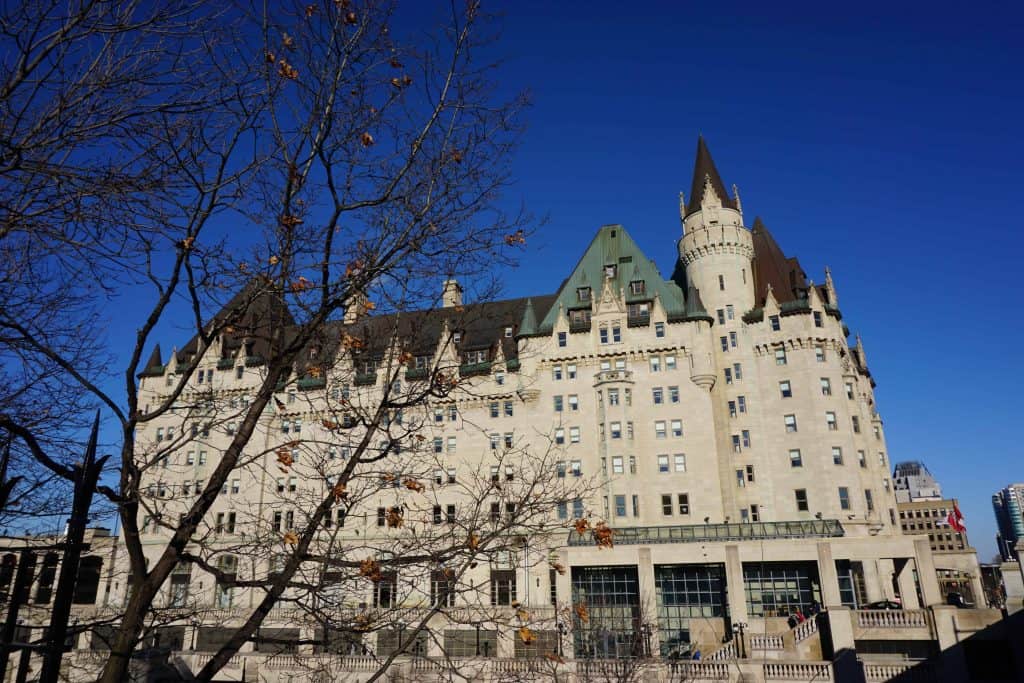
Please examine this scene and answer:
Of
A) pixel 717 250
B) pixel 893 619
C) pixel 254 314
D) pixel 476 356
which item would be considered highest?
pixel 717 250

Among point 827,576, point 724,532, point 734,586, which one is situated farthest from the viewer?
point 724,532

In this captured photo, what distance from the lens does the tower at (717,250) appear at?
197 feet

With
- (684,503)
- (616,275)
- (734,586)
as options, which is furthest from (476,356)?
(734,586)

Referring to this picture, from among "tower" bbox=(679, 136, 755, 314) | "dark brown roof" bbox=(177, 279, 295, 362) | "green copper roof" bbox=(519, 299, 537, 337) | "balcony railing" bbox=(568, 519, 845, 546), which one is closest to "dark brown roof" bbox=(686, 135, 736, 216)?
"tower" bbox=(679, 136, 755, 314)

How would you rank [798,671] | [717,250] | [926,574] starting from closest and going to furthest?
[798,671], [926,574], [717,250]

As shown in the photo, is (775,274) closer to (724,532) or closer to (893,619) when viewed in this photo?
(724,532)

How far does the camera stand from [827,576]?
142 feet

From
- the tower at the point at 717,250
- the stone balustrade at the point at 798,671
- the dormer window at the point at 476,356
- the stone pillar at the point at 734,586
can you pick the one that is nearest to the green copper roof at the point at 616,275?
the tower at the point at 717,250

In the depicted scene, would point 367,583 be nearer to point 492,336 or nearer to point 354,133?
point 354,133

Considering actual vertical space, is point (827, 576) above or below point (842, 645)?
above

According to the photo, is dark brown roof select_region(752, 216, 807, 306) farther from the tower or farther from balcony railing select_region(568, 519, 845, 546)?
balcony railing select_region(568, 519, 845, 546)

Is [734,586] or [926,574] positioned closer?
[926,574]

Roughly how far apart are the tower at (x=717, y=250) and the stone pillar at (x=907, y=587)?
23.2 metres

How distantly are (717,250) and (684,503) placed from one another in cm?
2288
